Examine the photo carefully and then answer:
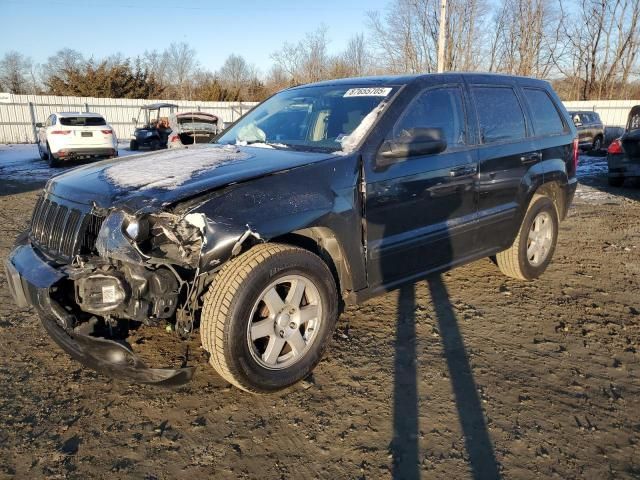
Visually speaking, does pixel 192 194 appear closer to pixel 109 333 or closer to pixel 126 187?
pixel 126 187

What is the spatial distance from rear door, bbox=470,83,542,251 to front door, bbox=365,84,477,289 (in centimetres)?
17

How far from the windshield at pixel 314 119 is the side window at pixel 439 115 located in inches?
7.5

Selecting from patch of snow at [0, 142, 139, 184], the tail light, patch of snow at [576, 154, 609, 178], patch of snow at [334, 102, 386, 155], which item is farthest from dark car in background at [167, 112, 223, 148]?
patch of snow at [334, 102, 386, 155]

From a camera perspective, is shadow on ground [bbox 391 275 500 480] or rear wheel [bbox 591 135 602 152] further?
rear wheel [bbox 591 135 602 152]

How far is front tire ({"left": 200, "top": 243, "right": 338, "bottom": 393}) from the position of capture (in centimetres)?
256

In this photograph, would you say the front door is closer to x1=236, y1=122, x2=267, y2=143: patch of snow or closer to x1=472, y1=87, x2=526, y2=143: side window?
x1=472, y1=87, x2=526, y2=143: side window

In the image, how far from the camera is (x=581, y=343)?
346 cm

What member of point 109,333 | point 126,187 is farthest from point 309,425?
point 126,187

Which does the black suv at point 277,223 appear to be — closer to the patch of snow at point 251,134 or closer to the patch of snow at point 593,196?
the patch of snow at point 251,134

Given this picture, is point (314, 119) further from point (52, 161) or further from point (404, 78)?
point (52, 161)

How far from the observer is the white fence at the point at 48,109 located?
2400 cm

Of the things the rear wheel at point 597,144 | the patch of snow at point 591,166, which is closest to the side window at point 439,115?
the patch of snow at point 591,166

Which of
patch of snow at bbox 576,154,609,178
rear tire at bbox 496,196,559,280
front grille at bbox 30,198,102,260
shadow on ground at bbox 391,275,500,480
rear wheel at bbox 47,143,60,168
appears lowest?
shadow on ground at bbox 391,275,500,480

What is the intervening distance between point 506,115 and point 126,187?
3159 millimetres
